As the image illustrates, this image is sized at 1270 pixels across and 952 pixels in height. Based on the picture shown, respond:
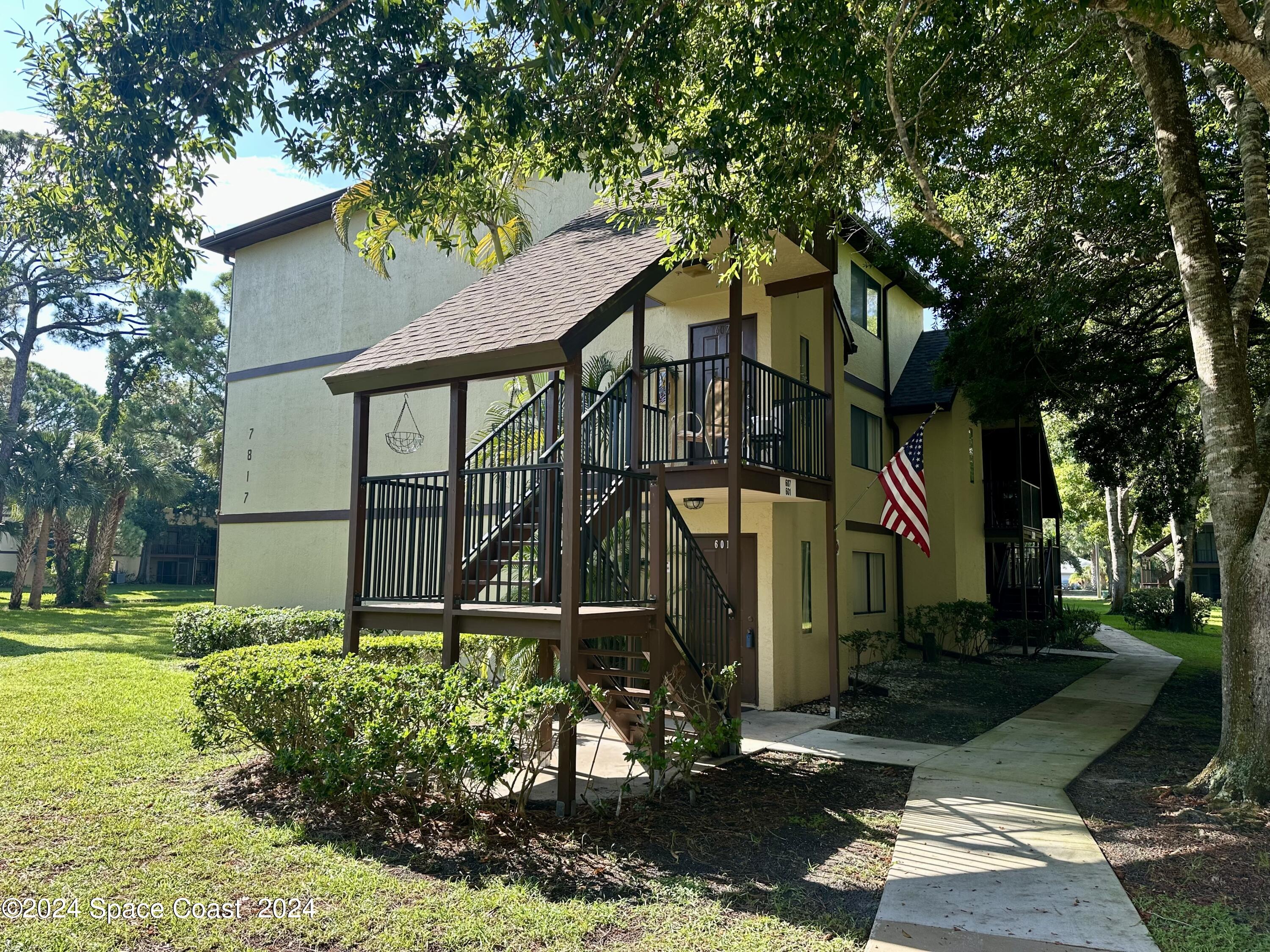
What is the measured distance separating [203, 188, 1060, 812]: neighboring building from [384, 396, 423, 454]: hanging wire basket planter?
0.08 metres

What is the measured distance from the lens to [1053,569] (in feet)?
85.1

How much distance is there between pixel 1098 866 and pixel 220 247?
21.3m

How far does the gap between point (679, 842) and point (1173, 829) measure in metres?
3.98

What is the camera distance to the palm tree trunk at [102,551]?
2933cm

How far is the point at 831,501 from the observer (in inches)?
514

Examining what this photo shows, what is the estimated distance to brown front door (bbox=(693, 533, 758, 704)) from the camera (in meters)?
13.0

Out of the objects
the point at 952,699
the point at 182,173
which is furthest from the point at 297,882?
the point at 952,699

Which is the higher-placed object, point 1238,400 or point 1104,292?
point 1104,292

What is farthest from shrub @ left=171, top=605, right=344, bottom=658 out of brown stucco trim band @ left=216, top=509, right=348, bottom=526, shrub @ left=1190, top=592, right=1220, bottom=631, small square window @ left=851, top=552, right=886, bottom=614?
shrub @ left=1190, top=592, right=1220, bottom=631

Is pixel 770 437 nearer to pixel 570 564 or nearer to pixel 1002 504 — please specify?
pixel 570 564

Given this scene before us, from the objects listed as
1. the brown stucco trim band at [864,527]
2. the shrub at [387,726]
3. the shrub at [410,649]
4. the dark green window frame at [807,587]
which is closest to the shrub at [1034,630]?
the brown stucco trim band at [864,527]

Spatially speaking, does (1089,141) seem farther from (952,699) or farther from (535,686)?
(535,686)

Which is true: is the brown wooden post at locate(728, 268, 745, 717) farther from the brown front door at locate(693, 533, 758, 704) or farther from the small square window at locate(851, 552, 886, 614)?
the small square window at locate(851, 552, 886, 614)

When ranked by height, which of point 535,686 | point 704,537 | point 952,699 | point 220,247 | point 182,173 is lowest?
point 952,699
